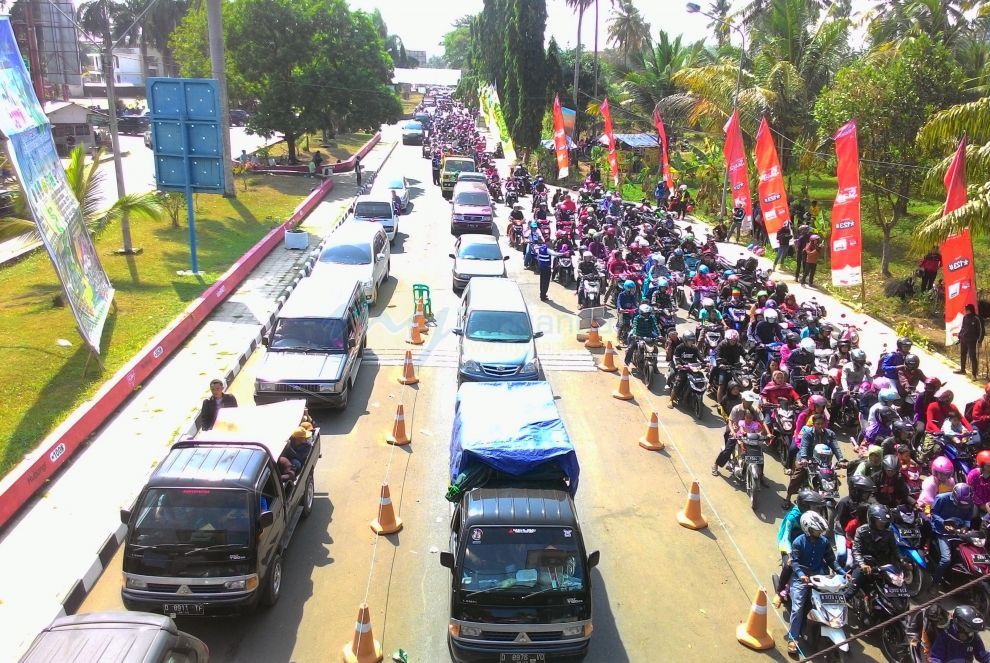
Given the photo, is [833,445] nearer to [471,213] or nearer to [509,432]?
[509,432]

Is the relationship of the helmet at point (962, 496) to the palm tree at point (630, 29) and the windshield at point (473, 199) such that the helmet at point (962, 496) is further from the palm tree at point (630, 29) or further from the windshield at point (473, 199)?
the palm tree at point (630, 29)

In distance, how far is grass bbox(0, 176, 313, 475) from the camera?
1335cm

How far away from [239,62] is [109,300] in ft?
94.6

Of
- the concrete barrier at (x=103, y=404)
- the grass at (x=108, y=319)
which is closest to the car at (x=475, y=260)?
the concrete barrier at (x=103, y=404)

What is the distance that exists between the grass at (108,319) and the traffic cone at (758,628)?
10021 millimetres

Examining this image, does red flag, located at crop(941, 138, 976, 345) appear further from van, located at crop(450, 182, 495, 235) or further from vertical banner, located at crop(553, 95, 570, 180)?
vertical banner, located at crop(553, 95, 570, 180)

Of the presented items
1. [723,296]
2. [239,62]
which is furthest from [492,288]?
[239,62]

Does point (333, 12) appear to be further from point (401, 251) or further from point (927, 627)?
point (927, 627)

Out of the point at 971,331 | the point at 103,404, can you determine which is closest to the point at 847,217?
the point at 971,331

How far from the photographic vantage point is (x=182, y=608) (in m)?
7.72

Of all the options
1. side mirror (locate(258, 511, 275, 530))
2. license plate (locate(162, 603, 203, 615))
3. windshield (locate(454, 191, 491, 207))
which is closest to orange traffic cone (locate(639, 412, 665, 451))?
side mirror (locate(258, 511, 275, 530))

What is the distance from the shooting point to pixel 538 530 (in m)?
7.64

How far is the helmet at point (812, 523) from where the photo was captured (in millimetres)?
7867

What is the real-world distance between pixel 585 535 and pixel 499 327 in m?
5.73
